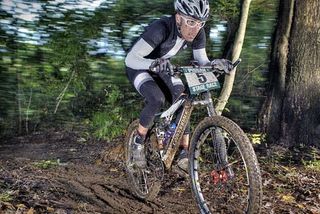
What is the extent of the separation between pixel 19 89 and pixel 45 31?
1.17m

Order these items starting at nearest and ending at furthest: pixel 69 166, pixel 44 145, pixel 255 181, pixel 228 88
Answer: pixel 255 181 → pixel 69 166 → pixel 228 88 → pixel 44 145

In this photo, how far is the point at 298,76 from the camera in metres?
6.30

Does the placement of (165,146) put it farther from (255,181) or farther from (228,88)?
(228,88)

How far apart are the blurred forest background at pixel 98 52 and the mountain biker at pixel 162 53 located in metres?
2.71

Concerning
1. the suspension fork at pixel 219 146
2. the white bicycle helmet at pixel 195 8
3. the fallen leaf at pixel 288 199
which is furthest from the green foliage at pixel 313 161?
the white bicycle helmet at pixel 195 8

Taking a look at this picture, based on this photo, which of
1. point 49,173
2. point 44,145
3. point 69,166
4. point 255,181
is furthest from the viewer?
point 44,145

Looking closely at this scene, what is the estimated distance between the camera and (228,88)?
676 centimetres

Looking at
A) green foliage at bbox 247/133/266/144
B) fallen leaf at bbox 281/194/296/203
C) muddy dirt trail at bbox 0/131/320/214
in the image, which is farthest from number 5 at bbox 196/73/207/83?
green foliage at bbox 247/133/266/144

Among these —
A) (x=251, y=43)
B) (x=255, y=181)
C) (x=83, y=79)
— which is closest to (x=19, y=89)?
(x=83, y=79)

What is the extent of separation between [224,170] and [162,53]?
4.85 ft

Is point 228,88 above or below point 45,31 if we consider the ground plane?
below

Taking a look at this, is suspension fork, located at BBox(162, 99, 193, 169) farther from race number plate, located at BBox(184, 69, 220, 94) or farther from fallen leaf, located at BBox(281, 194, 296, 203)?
fallen leaf, located at BBox(281, 194, 296, 203)

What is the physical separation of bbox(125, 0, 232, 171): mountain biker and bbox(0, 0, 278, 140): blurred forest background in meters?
2.71

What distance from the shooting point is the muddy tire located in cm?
471
